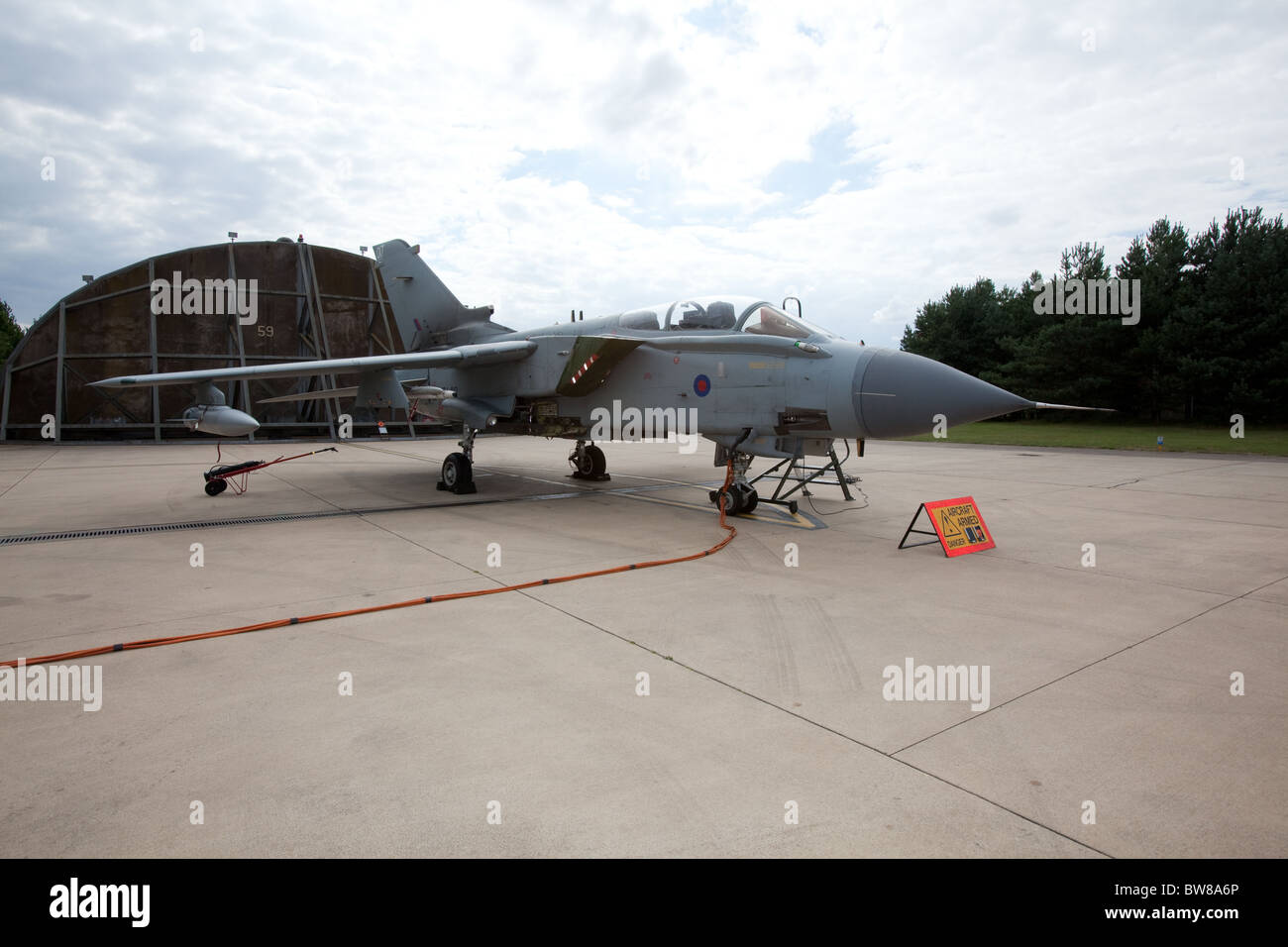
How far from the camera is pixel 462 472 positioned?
447 inches

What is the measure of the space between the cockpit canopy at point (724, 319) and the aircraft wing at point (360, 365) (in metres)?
2.16

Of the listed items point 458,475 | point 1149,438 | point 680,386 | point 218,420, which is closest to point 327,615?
point 680,386

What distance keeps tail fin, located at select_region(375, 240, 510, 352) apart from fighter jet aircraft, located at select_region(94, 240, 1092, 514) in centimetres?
135

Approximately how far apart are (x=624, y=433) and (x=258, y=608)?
18.9 ft

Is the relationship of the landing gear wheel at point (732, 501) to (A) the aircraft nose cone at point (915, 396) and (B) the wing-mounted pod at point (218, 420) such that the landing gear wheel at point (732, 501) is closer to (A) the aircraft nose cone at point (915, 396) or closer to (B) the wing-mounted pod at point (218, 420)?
(A) the aircraft nose cone at point (915, 396)

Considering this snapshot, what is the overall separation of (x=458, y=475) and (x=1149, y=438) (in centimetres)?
2450

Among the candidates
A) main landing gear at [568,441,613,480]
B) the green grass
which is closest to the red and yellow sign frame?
main landing gear at [568,441,613,480]

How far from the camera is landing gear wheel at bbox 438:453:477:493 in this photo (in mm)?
11273

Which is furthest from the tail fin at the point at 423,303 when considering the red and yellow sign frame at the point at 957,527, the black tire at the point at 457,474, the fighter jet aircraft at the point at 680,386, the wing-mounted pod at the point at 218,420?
the red and yellow sign frame at the point at 957,527

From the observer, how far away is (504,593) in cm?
531

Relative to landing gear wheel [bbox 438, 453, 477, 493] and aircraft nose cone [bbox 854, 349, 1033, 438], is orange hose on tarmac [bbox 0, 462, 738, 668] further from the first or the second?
landing gear wheel [bbox 438, 453, 477, 493]

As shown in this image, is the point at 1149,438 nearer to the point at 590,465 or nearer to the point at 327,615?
the point at 590,465

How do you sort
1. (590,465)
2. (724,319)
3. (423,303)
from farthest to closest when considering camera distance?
(423,303) → (590,465) → (724,319)
